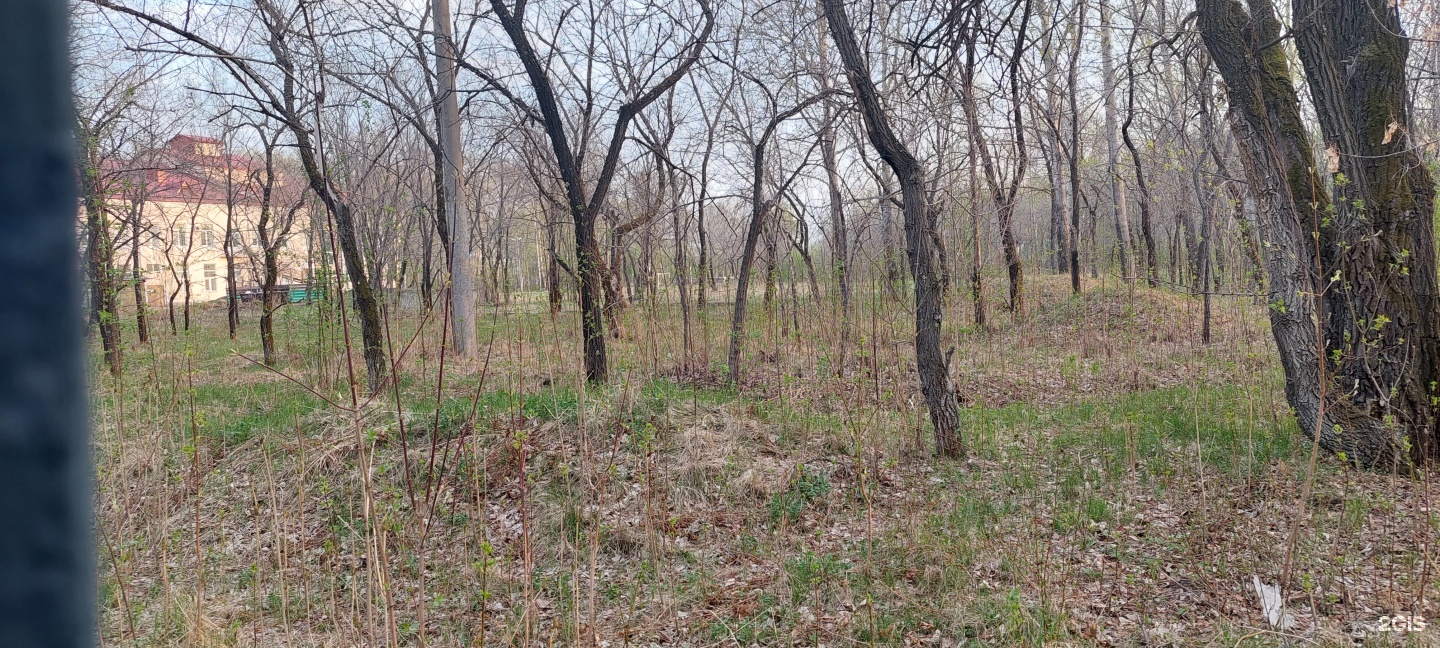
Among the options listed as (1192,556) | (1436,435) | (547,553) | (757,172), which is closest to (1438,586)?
(1192,556)

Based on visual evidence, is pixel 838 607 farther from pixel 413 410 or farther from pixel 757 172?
pixel 757 172

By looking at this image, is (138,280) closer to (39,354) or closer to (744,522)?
(744,522)

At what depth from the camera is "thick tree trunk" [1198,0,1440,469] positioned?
455 centimetres

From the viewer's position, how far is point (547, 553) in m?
4.41

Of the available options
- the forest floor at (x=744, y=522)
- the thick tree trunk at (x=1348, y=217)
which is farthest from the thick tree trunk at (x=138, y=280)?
the thick tree trunk at (x=1348, y=217)

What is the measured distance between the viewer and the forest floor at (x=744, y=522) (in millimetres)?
3234

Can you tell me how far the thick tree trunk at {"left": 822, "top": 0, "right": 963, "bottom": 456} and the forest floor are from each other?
1.53 feet

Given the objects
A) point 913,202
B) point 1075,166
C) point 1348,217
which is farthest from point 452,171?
point 1075,166

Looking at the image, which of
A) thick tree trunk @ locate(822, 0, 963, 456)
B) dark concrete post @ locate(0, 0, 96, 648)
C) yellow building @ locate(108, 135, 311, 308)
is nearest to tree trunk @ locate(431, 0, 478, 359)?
yellow building @ locate(108, 135, 311, 308)

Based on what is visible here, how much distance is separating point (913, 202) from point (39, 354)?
527 cm

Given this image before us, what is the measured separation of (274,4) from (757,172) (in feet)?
16.2

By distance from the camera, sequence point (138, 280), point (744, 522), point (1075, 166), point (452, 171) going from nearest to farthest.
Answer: point (744, 522) < point (138, 280) < point (452, 171) < point (1075, 166)

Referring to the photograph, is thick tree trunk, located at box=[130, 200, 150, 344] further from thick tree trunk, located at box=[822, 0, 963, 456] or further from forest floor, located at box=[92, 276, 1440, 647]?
thick tree trunk, located at box=[822, 0, 963, 456]

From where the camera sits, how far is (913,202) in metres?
5.22
